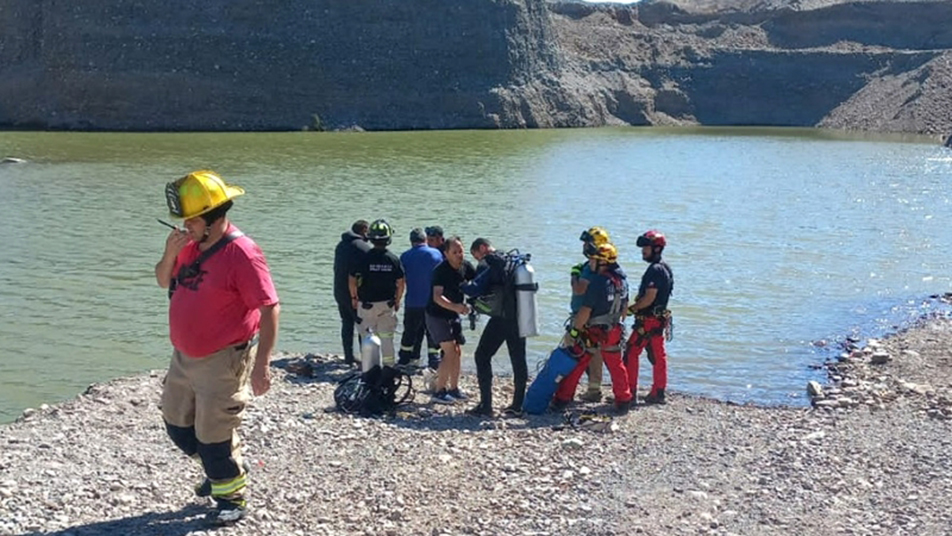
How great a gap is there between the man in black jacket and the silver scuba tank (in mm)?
2072

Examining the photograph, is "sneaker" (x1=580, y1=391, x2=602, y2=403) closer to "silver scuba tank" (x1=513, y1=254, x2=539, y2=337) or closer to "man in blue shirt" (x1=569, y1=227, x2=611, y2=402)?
"man in blue shirt" (x1=569, y1=227, x2=611, y2=402)

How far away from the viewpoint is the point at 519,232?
24906mm

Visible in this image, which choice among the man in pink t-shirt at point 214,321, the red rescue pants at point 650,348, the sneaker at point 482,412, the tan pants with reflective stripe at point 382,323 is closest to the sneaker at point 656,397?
the red rescue pants at point 650,348

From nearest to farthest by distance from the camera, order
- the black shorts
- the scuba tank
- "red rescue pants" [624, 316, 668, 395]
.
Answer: the scuba tank < the black shorts < "red rescue pants" [624, 316, 668, 395]

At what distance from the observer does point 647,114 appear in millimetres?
92625

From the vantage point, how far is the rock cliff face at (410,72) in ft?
225

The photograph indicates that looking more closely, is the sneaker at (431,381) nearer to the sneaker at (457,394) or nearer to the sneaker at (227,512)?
the sneaker at (457,394)

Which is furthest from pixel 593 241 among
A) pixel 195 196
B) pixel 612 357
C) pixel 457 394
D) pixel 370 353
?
Result: pixel 195 196

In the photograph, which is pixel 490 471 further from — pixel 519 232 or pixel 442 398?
pixel 519 232

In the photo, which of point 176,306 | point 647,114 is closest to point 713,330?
point 176,306

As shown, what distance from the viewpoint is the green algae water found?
1425 cm

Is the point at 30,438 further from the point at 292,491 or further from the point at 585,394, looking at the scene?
the point at 585,394

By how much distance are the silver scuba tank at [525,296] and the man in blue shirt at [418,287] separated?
1.71 meters

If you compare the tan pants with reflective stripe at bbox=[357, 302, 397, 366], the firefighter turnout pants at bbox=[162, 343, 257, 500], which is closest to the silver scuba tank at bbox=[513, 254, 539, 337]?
the tan pants with reflective stripe at bbox=[357, 302, 397, 366]
